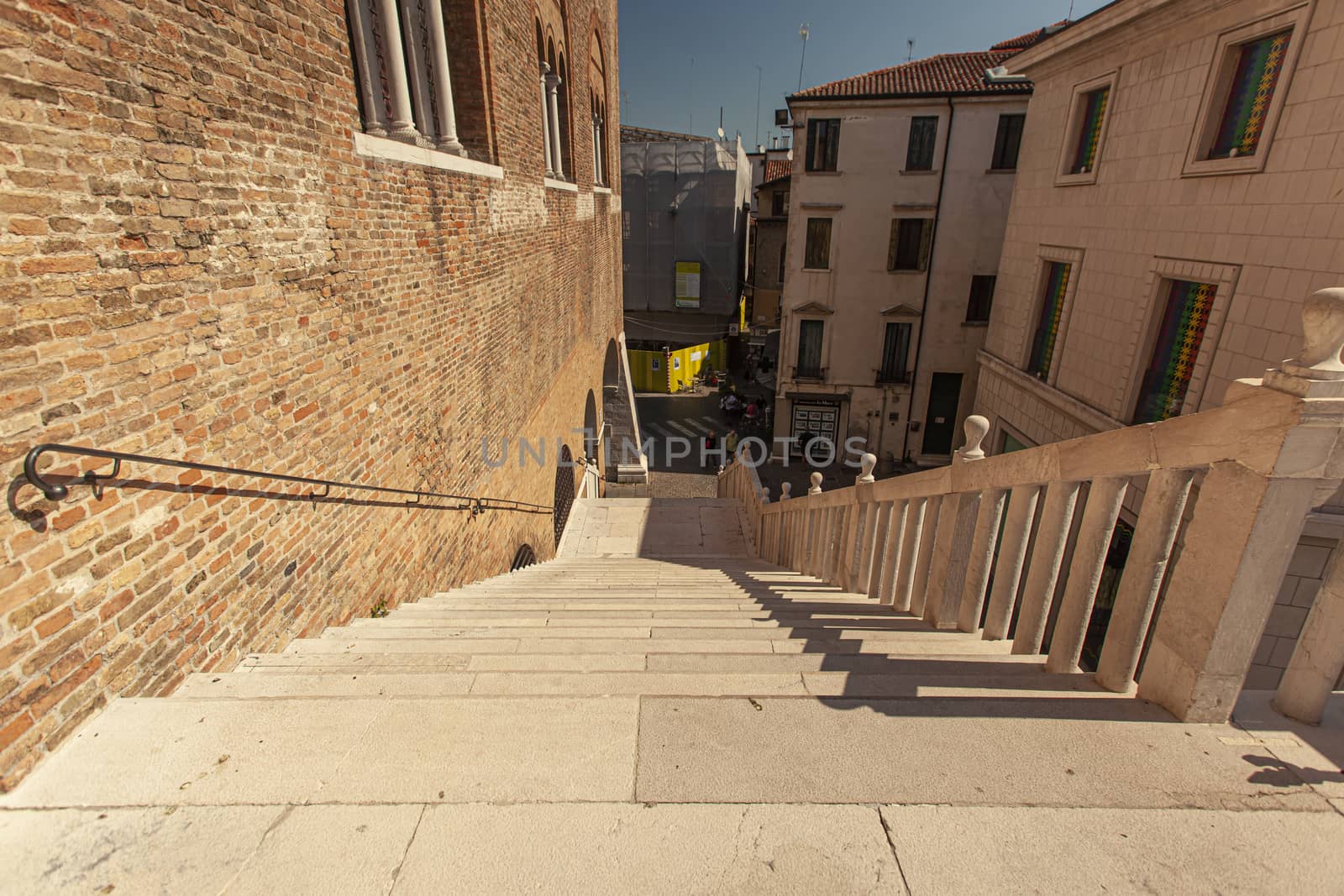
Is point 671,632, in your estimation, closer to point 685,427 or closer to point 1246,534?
point 1246,534

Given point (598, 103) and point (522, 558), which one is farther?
point (598, 103)

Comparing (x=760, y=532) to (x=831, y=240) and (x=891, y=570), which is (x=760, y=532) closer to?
(x=891, y=570)

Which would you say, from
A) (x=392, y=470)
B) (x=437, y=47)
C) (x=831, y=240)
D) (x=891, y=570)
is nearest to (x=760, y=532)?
(x=891, y=570)

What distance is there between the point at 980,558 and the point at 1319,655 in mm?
1348

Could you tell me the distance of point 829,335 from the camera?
17625 mm

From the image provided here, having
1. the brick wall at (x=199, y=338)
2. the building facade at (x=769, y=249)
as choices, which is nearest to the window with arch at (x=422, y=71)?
the brick wall at (x=199, y=338)

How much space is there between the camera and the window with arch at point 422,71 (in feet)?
13.8

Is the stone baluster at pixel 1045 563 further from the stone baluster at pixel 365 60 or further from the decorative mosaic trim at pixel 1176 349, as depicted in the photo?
the decorative mosaic trim at pixel 1176 349

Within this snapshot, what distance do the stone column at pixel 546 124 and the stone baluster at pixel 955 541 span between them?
24.8ft

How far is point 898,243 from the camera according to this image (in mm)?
16688

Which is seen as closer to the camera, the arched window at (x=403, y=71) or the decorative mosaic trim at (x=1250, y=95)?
the arched window at (x=403, y=71)

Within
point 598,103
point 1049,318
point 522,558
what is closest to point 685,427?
point 598,103

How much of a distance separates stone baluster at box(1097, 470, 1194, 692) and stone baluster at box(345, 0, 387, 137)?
16.0 ft

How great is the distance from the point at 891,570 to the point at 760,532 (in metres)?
6.06
